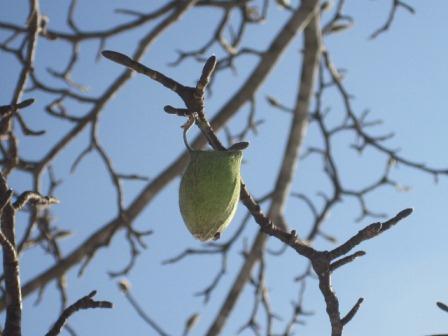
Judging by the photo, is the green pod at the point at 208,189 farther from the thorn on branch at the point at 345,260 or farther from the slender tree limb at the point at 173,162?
the slender tree limb at the point at 173,162


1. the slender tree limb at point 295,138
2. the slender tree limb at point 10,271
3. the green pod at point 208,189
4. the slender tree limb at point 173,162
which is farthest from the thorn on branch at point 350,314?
the slender tree limb at point 295,138

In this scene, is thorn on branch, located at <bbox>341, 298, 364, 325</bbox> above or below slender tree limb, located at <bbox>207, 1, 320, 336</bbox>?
below

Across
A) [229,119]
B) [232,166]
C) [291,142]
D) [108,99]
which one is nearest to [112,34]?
[108,99]

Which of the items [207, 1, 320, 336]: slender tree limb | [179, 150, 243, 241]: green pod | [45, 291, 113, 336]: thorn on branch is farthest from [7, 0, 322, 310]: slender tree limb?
[45, 291, 113, 336]: thorn on branch

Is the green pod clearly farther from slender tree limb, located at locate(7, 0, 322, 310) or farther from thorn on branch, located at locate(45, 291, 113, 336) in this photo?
slender tree limb, located at locate(7, 0, 322, 310)

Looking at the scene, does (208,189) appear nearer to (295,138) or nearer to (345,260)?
(345,260)

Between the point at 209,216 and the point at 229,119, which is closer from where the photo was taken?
the point at 209,216

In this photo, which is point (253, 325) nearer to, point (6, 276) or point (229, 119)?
point (229, 119)

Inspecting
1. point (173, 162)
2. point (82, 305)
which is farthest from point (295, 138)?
point (82, 305)
